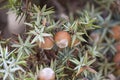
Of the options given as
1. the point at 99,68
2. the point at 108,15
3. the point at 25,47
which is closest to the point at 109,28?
the point at 108,15

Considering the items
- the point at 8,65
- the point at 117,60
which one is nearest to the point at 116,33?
the point at 117,60

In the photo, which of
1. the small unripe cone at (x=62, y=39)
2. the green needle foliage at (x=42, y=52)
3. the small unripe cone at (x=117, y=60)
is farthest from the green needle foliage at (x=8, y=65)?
the small unripe cone at (x=117, y=60)

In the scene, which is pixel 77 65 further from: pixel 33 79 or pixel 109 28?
pixel 109 28

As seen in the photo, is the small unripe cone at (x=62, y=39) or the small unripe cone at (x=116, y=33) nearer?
the small unripe cone at (x=62, y=39)

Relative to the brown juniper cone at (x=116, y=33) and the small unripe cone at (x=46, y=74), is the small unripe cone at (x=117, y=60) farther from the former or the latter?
the small unripe cone at (x=46, y=74)

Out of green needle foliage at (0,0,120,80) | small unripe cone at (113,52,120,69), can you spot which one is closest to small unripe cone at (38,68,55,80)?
green needle foliage at (0,0,120,80)

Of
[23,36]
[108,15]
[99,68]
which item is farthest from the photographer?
[108,15]
